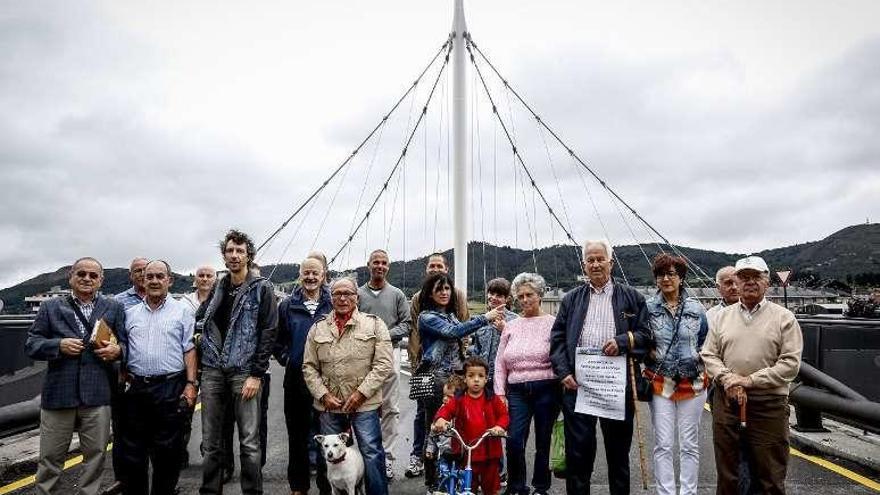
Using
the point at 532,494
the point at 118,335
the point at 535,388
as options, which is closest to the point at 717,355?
the point at 535,388

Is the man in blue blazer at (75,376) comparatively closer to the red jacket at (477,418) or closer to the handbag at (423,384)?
the handbag at (423,384)

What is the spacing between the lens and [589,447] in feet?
12.2

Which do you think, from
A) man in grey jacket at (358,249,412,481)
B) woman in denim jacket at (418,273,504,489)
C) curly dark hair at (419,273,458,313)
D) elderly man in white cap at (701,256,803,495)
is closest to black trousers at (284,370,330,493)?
man in grey jacket at (358,249,412,481)

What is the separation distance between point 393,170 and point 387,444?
493 inches

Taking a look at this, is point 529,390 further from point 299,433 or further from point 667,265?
point 299,433

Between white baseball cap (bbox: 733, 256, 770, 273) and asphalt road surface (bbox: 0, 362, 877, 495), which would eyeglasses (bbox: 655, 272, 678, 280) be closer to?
white baseball cap (bbox: 733, 256, 770, 273)

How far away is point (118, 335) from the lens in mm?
4035

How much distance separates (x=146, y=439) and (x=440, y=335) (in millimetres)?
2162

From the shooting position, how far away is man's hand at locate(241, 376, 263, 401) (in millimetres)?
3893

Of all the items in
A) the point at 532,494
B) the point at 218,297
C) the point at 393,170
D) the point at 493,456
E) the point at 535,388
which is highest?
the point at 393,170

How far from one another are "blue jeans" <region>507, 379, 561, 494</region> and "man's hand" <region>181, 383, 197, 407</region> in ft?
7.44

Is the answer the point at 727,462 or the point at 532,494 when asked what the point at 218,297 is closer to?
the point at 532,494

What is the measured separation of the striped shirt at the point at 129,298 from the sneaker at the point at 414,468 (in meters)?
2.54

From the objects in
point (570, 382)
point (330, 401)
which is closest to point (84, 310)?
point (330, 401)
